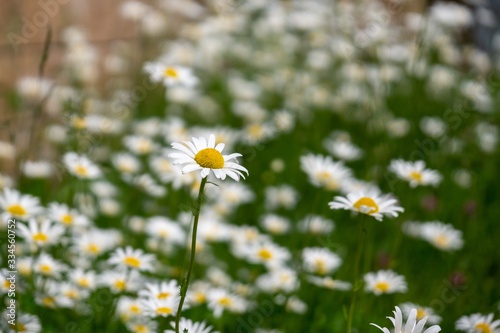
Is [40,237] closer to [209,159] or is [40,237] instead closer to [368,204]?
[209,159]

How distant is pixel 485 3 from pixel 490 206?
2548 millimetres

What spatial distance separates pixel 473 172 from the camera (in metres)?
3.01

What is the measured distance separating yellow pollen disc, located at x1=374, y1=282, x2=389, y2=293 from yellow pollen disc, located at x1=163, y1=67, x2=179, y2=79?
695 millimetres

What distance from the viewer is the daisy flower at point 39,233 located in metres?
1.51

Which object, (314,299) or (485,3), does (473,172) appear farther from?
(485,3)

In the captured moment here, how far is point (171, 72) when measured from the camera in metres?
1.70

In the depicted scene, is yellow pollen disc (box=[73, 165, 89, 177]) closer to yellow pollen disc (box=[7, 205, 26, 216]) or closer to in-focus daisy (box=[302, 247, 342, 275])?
yellow pollen disc (box=[7, 205, 26, 216])

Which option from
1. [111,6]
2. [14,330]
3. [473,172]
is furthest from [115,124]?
[14,330]

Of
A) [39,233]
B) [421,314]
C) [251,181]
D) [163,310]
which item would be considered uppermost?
[251,181]

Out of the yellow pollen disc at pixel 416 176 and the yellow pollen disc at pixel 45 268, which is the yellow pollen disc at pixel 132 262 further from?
the yellow pollen disc at pixel 416 176

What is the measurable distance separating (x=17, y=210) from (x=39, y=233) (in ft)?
0.26

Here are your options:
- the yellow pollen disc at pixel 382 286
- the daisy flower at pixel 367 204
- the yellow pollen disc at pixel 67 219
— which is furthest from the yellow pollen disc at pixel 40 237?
the yellow pollen disc at pixel 382 286

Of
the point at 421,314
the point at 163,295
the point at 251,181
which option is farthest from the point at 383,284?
the point at 251,181

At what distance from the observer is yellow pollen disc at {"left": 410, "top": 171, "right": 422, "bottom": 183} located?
1743 millimetres
